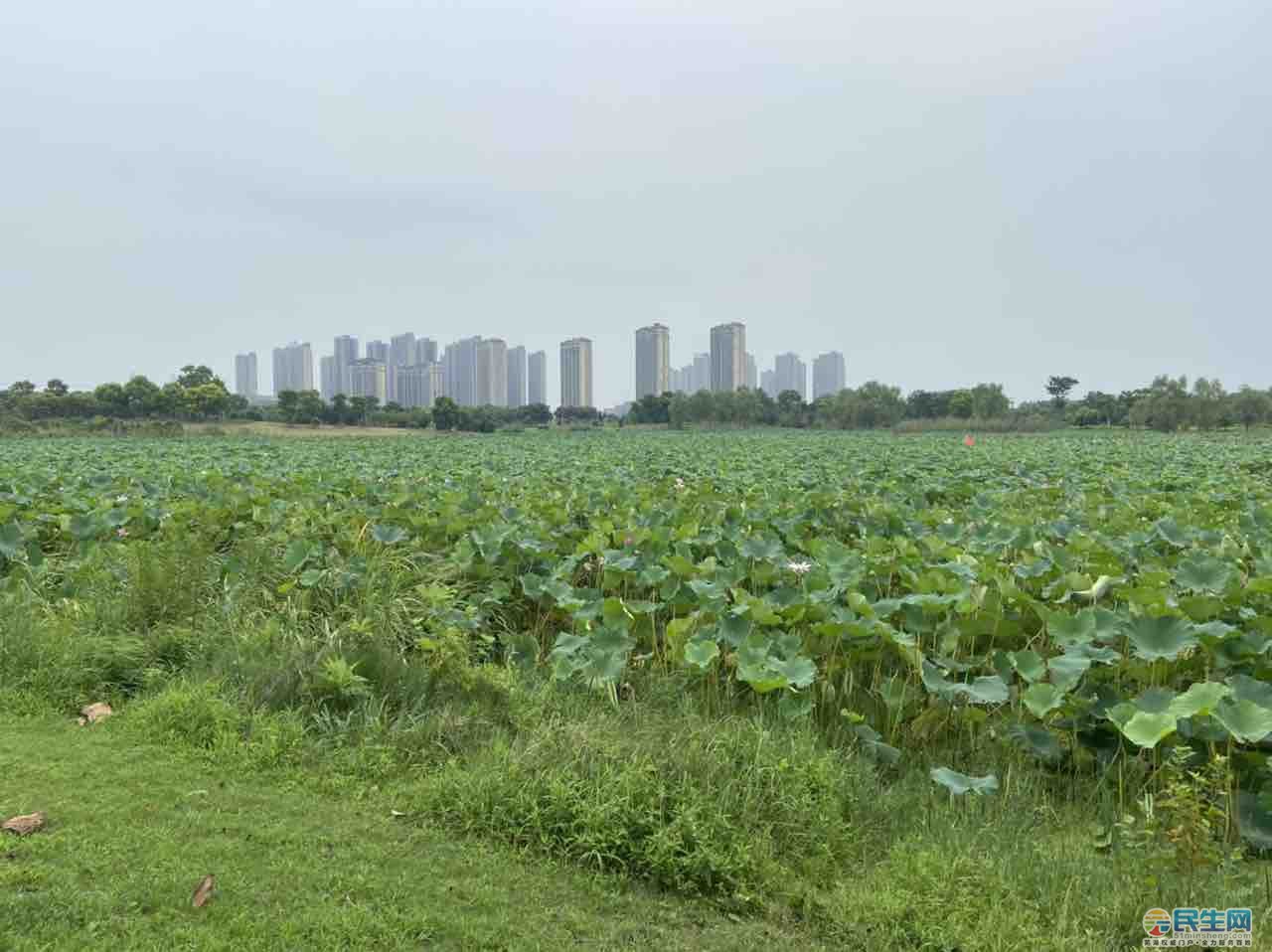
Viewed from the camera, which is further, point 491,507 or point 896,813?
point 491,507

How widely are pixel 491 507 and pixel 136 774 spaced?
399 centimetres

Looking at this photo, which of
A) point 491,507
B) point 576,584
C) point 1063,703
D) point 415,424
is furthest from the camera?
point 415,424

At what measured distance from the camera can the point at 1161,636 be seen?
3402mm

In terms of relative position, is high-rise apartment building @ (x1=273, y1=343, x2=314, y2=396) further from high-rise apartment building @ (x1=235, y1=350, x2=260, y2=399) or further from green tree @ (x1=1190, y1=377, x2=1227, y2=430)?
green tree @ (x1=1190, y1=377, x2=1227, y2=430)

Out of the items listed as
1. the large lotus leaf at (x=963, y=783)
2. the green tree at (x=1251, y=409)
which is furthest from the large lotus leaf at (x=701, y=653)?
the green tree at (x=1251, y=409)

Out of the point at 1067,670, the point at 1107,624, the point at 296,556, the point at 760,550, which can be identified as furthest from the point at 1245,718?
the point at 296,556

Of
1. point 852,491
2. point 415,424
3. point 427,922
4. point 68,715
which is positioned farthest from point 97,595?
point 415,424

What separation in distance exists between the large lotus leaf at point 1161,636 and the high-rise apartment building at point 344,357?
11789 cm

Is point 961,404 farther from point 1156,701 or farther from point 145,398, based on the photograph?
point 1156,701

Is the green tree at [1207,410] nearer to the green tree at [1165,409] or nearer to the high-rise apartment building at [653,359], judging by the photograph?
the green tree at [1165,409]

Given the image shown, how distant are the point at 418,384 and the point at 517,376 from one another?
1559 centimetres

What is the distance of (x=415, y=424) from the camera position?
74750mm

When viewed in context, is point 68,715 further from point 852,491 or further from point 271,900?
point 852,491

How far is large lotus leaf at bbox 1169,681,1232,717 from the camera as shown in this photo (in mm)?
2713
